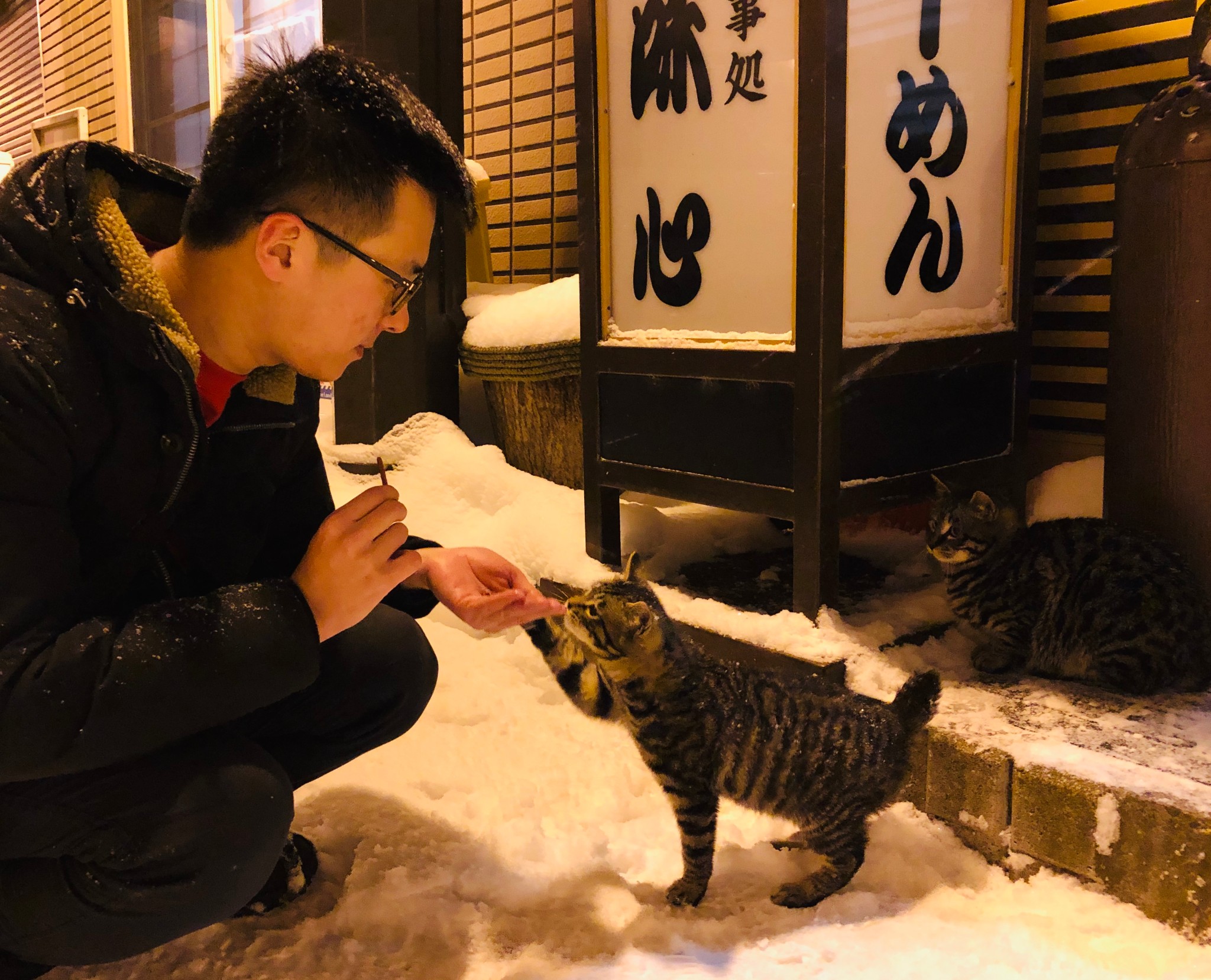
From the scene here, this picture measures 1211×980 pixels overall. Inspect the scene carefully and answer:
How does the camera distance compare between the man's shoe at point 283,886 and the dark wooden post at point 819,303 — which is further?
the dark wooden post at point 819,303

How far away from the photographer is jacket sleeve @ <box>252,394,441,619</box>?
2.30 meters

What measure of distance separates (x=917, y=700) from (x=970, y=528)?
31.8 inches

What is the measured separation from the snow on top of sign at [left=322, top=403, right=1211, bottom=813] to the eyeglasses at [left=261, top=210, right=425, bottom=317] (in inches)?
65.0

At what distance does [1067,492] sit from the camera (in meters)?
3.67

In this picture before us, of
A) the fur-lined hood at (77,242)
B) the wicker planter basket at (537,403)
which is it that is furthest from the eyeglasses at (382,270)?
the wicker planter basket at (537,403)

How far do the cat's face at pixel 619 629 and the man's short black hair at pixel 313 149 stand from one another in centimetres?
106

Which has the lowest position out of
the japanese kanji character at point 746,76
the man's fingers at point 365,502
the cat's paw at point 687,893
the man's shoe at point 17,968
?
the cat's paw at point 687,893

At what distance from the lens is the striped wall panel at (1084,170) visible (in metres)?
3.38

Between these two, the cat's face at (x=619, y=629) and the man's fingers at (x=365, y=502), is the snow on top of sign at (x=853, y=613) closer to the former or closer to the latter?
the cat's face at (x=619, y=629)

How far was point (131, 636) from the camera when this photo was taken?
1.56m

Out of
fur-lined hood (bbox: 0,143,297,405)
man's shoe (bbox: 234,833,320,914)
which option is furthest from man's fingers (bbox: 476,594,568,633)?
fur-lined hood (bbox: 0,143,297,405)

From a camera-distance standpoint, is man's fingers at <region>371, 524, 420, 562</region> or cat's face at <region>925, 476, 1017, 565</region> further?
cat's face at <region>925, 476, 1017, 565</region>

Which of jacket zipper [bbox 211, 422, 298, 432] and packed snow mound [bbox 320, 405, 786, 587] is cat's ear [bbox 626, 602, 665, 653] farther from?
packed snow mound [bbox 320, 405, 786, 587]

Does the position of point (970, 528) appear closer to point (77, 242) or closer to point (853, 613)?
point (853, 613)
